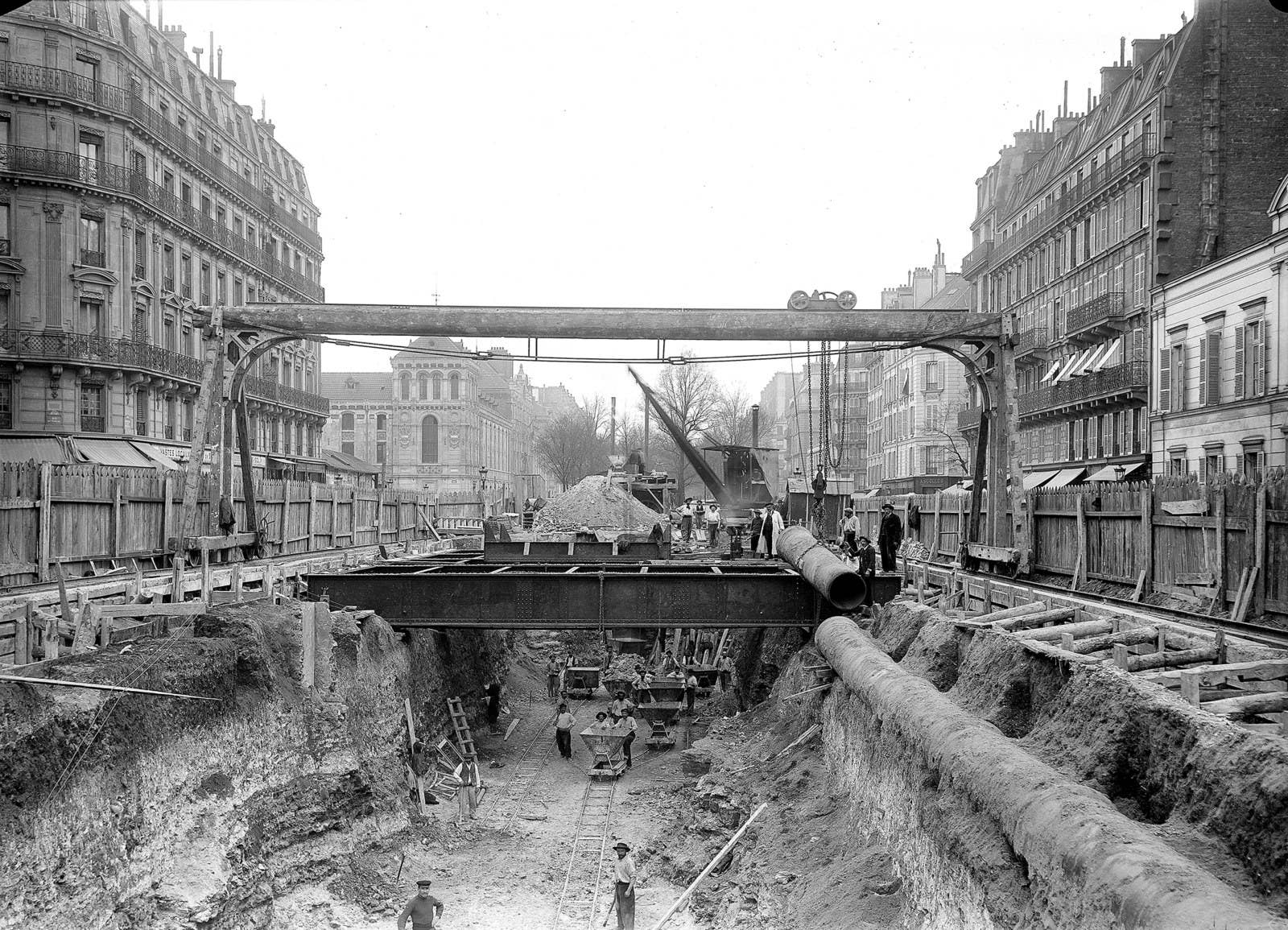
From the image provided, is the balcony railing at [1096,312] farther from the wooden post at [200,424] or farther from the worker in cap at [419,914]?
the worker in cap at [419,914]

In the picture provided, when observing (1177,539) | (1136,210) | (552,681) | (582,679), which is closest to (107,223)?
(552,681)

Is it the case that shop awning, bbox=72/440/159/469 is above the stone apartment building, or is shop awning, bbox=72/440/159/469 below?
below

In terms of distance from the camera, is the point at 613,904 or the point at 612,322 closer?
the point at 613,904

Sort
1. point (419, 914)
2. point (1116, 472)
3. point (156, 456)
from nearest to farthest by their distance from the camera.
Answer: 1. point (419, 914)
2. point (1116, 472)
3. point (156, 456)

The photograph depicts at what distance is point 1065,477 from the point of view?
3794 cm

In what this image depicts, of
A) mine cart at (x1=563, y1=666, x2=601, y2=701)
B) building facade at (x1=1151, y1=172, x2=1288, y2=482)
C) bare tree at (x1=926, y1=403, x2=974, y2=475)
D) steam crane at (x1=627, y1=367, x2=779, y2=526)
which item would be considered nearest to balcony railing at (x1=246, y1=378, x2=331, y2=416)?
steam crane at (x1=627, y1=367, x2=779, y2=526)

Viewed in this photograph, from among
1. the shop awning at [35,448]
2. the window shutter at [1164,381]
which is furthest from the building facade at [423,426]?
the window shutter at [1164,381]

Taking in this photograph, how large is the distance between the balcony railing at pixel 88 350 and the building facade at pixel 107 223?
5 cm

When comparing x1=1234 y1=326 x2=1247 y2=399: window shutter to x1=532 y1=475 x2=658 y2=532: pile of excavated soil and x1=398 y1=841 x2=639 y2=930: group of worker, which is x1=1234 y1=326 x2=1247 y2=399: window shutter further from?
x1=532 y1=475 x2=658 y2=532: pile of excavated soil

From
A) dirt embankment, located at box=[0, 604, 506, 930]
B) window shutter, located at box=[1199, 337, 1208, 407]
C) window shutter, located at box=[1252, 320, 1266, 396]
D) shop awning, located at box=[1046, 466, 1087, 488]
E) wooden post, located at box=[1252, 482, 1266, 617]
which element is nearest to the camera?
dirt embankment, located at box=[0, 604, 506, 930]

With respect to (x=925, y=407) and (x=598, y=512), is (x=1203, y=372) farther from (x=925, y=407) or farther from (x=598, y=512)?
(x=925, y=407)

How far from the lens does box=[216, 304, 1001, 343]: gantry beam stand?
18203 millimetres

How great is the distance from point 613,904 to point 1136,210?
102 ft

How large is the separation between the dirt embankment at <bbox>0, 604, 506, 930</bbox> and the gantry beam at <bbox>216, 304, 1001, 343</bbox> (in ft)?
18.5
